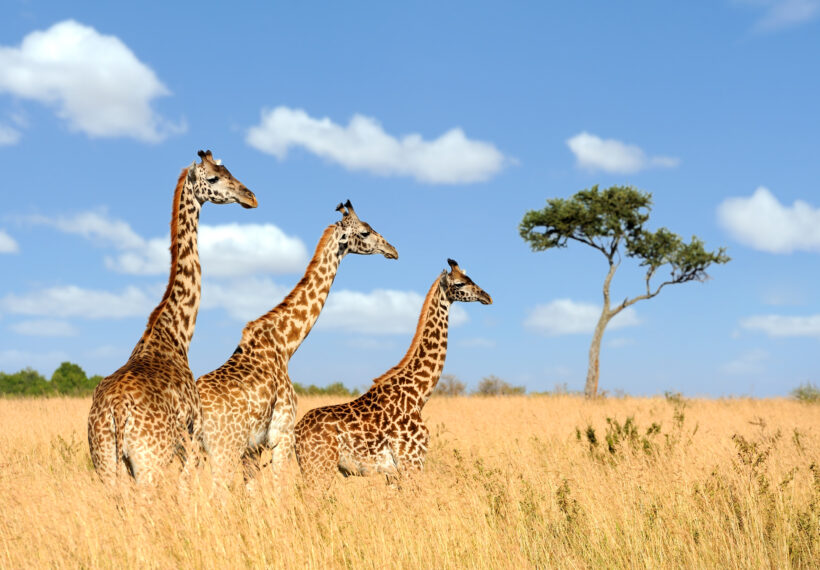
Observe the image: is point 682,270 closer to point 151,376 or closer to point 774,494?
point 774,494

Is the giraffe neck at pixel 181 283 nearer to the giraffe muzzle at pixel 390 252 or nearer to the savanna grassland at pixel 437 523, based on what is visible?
the savanna grassland at pixel 437 523

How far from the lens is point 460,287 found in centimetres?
961

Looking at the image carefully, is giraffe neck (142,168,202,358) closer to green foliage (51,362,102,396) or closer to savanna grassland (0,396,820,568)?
savanna grassland (0,396,820,568)

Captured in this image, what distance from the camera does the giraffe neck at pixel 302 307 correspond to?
8875 mm

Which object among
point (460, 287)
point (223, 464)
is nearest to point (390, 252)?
point (460, 287)

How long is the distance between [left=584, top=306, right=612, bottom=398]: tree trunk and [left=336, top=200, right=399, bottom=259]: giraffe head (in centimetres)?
2666

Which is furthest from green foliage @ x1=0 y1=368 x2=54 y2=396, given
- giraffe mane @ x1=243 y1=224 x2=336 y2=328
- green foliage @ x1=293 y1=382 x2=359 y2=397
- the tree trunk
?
giraffe mane @ x1=243 y1=224 x2=336 y2=328

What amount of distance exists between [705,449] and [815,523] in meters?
4.89

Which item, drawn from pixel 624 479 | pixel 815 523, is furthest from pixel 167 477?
pixel 815 523

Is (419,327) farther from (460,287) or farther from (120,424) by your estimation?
(120,424)

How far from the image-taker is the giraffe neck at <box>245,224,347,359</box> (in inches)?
349

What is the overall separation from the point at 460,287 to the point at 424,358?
993mm

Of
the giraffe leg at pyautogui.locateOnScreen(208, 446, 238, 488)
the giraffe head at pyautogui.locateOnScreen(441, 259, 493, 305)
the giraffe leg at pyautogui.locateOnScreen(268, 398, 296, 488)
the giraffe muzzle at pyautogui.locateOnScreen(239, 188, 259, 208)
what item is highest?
the giraffe muzzle at pyautogui.locateOnScreen(239, 188, 259, 208)

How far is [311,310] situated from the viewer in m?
9.35
